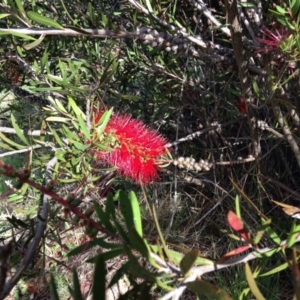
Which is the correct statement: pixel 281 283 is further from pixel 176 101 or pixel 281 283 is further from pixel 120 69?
pixel 120 69

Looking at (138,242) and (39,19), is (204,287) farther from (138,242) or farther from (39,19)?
(39,19)

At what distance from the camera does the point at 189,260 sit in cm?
49

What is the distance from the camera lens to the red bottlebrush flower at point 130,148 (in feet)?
3.50

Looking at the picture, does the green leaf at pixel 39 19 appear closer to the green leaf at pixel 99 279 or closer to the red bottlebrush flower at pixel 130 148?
the red bottlebrush flower at pixel 130 148

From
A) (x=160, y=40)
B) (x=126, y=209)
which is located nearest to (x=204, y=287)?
(x=126, y=209)

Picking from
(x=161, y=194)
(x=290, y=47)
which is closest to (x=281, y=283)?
(x=161, y=194)

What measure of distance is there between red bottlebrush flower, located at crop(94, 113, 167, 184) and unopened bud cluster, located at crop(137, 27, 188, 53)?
Result: 7.3 inches

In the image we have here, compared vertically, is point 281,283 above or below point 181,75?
below

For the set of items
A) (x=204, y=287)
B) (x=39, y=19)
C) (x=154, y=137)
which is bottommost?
(x=154, y=137)

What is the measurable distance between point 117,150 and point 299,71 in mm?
569

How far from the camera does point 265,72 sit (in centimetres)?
123

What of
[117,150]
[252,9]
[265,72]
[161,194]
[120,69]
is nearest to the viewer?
[117,150]

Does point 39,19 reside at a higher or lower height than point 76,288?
higher

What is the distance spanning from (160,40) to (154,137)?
0.83 ft
